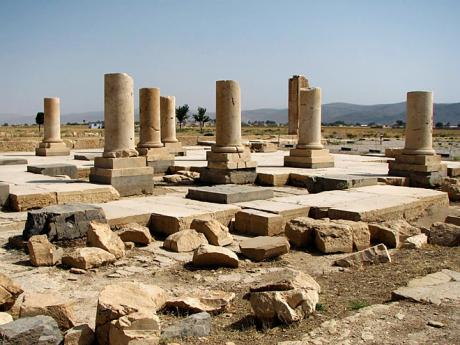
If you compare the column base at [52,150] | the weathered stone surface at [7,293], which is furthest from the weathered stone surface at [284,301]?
the column base at [52,150]

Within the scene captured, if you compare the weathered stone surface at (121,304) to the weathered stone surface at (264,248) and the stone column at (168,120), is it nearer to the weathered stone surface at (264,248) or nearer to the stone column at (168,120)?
the weathered stone surface at (264,248)

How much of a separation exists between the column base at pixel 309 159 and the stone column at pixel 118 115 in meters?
6.48

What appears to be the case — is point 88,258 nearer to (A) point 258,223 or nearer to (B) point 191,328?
(B) point 191,328

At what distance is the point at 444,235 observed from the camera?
769 cm

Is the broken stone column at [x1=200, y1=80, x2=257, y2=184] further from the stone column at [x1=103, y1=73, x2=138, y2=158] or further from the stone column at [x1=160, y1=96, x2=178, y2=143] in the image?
the stone column at [x1=160, y1=96, x2=178, y2=143]

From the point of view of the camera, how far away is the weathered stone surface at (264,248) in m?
7.05

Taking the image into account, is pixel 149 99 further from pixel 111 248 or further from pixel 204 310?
pixel 204 310

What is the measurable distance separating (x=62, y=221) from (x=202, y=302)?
3306 millimetres

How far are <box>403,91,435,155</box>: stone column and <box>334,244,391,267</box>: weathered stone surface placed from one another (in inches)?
333

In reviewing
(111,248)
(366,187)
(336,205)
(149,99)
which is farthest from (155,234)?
(149,99)

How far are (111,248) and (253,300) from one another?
9.03ft

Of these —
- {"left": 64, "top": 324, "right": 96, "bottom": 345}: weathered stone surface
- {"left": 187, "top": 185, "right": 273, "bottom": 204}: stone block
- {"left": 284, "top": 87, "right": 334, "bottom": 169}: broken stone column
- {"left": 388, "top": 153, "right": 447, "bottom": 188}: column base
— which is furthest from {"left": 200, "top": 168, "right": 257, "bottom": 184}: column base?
{"left": 64, "top": 324, "right": 96, "bottom": 345}: weathered stone surface

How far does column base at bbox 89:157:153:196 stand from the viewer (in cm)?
1188

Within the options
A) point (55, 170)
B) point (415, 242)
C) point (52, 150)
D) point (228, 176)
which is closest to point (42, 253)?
point (415, 242)
